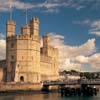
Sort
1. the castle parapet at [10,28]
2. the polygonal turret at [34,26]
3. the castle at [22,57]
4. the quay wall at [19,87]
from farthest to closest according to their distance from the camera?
the polygonal turret at [34,26] < the castle parapet at [10,28] < the castle at [22,57] < the quay wall at [19,87]

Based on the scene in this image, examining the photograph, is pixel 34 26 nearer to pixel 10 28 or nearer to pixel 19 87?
pixel 10 28

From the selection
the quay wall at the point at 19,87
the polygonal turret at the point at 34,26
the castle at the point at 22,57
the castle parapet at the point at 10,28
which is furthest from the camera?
the polygonal turret at the point at 34,26

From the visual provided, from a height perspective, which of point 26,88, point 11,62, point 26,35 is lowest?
point 26,88

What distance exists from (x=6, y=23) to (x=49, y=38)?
16.5m

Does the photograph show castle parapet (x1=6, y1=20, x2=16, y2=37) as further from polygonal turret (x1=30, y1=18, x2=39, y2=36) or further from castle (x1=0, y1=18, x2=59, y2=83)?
polygonal turret (x1=30, y1=18, x2=39, y2=36)

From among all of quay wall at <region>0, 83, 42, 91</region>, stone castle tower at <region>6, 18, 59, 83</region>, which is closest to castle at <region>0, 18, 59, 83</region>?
stone castle tower at <region>6, 18, 59, 83</region>

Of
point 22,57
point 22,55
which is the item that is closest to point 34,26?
point 22,55

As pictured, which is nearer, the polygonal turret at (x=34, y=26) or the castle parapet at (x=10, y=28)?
the castle parapet at (x=10, y=28)

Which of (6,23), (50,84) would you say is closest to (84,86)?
(50,84)

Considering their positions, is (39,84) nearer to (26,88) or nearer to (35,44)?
(26,88)

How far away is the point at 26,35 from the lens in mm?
70750

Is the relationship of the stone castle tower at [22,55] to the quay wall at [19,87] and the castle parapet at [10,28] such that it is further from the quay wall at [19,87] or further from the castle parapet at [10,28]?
the quay wall at [19,87]

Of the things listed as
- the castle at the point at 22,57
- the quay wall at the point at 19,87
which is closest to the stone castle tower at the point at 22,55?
the castle at the point at 22,57

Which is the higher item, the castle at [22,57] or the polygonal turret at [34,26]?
the polygonal turret at [34,26]
